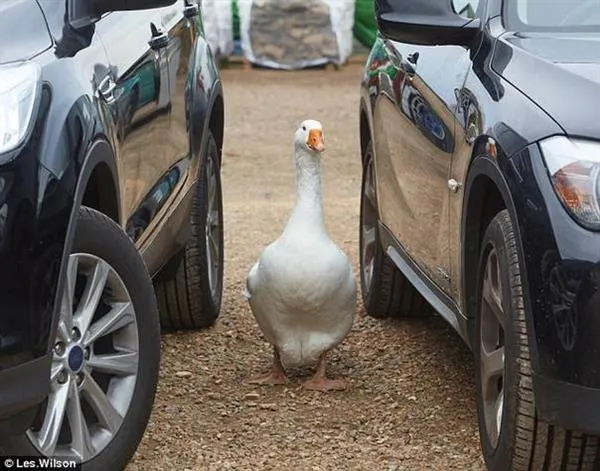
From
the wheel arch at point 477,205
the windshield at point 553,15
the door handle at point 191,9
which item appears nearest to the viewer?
the wheel arch at point 477,205

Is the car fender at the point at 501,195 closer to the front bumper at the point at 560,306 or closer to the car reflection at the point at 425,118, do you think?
the front bumper at the point at 560,306

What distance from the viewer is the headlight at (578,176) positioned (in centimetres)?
313

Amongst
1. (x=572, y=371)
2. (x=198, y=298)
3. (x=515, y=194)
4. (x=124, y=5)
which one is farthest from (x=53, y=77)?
(x=198, y=298)

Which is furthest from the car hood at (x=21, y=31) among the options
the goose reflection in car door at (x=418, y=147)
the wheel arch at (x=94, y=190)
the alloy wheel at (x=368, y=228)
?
the alloy wheel at (x=368, y=228)

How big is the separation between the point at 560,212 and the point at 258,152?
31.2 feet

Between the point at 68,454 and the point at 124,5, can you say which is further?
the point at 124,5

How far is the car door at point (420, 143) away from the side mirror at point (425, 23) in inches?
4.4

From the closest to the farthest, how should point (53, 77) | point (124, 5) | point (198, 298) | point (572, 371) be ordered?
point (572, 371) < point (53, 77) < point (124, 5) < point (198, 298)

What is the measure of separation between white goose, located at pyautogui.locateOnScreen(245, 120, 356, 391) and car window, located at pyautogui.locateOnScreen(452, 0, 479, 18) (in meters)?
0.77

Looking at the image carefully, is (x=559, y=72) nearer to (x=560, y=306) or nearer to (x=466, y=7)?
(x=560, y=306)

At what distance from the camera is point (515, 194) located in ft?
11.1

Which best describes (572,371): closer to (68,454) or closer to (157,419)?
(68,454)

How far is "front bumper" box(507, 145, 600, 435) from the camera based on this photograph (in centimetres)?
310

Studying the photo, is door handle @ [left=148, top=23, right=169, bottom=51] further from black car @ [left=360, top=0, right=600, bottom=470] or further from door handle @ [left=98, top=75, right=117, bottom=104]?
black car @ [left=360, top=0, right=600, bottom=470]
